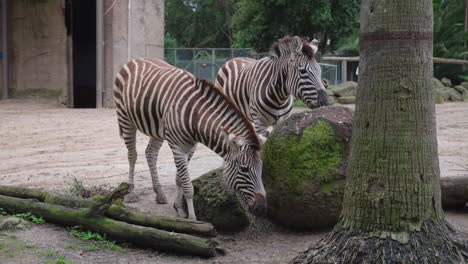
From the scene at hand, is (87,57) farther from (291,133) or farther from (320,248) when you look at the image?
(320,248)

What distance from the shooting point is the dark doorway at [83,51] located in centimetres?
1866

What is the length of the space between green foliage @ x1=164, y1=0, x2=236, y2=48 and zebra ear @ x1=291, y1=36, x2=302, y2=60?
38.0 meters

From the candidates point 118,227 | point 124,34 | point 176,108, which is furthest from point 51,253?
point 124,34

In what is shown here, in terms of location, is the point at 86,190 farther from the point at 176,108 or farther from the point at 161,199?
the point at 176,108

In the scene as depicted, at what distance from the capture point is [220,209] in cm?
584

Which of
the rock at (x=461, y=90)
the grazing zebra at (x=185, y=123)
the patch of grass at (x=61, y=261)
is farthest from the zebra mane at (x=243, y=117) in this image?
the rock at (x=461, y=90)

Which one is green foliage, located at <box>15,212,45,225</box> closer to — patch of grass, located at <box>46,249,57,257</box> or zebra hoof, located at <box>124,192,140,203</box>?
patch of grass, located at <box>46,249,57,257</box>

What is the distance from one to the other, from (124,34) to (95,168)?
9274 millimetres

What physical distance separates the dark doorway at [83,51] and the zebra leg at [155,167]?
12.7 m

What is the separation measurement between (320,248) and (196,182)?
2364 mm

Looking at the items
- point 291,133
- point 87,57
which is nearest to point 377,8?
point 291,133

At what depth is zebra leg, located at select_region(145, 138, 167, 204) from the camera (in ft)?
22.3

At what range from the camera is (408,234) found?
12.9 ft

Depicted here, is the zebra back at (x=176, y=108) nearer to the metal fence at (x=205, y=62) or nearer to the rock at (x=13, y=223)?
the rock at (x=13, y=223)
